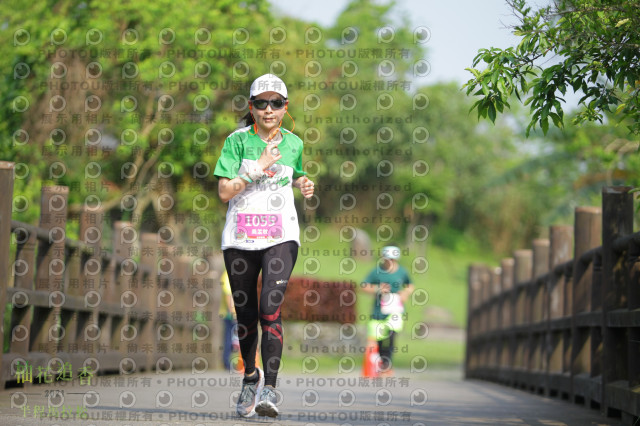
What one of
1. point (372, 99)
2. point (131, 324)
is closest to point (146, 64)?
point (131, 324)

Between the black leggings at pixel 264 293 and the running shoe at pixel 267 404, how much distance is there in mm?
88

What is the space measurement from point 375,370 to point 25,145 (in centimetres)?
773

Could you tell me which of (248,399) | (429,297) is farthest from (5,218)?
(429,297)

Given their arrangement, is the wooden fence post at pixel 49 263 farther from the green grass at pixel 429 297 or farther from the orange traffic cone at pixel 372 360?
the green grass at pixel 429 297

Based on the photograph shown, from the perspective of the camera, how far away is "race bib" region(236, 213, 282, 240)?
21.3 feet

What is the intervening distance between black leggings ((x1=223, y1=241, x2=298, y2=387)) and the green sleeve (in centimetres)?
47

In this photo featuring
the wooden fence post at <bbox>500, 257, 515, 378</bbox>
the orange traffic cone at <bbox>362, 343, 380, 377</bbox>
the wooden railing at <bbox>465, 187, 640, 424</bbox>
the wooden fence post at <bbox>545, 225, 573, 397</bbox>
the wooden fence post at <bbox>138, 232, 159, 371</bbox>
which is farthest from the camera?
the wooden fence post at <bbox>500, 257, 515, 378</bbox>

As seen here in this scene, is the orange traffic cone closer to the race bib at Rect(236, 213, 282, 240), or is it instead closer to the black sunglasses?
the race bib at Rect(236, 213, 282, 240)

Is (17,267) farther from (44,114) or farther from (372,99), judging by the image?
(372,99)

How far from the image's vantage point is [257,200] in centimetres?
652

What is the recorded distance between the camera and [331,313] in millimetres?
31094

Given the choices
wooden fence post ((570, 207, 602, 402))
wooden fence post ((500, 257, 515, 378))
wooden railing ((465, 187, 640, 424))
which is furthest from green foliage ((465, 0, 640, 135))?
wooden fence post ((500, 257, 515, 378))

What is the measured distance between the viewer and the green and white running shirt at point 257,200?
6.49 metres

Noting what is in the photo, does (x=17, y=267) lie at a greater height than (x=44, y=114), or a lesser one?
lesser
